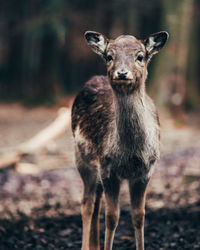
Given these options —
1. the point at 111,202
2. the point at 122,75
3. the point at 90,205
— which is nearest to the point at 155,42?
the point at 122,75

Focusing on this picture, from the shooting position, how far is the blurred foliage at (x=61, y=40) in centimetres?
1938

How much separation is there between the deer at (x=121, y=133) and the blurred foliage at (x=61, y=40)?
11.1 m

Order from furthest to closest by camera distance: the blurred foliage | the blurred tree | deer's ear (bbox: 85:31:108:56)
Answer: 1. the blurred foliage
2. the blurred tree
3. deer's ear (bbox: 85:31:108:56)

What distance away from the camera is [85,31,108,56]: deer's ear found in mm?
4430

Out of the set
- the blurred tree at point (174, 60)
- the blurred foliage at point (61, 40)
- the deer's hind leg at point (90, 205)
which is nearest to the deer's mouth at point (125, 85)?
the deer's hind leg at point (90, 205)

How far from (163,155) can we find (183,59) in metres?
5.09

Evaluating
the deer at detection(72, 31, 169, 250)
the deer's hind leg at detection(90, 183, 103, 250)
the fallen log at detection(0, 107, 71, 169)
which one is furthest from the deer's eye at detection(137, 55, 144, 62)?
the fallen log at detection(0, 107, 71, 169)

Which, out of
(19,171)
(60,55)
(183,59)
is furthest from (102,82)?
(60,55)

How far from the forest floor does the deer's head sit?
1.81 m

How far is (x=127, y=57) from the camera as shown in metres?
4.13

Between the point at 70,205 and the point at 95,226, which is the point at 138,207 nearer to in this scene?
the point at 95,226

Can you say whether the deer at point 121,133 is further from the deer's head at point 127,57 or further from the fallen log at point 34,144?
the fallen log at point 34,144

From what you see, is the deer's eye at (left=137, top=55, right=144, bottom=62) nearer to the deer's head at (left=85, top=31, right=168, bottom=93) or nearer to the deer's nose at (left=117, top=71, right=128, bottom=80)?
the deer's head at (left=85, top=31, right=168, bottom=93)

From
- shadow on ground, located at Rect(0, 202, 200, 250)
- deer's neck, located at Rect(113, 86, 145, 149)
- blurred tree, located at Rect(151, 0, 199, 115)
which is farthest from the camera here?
blurred tree, located at Rect(151, 0, 199, 115)
